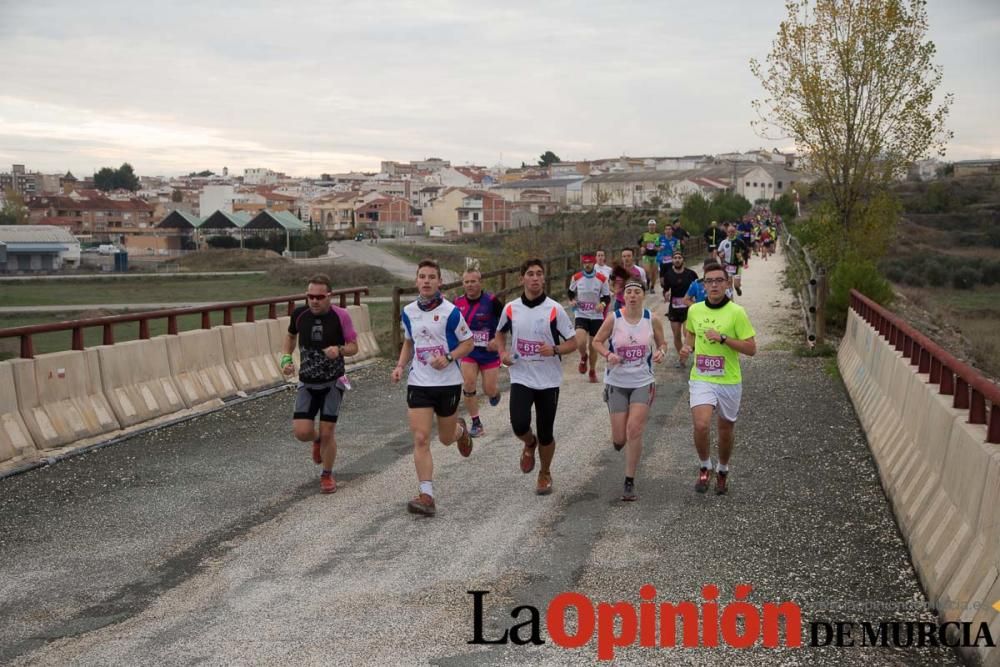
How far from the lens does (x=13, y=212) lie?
150 metres

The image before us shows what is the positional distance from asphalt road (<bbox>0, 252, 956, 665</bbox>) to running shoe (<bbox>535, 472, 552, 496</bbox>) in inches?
5.0

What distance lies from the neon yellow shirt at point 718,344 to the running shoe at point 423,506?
98.3 inches

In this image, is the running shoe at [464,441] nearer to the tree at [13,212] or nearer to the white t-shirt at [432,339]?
the white t-shirt at [432,339]

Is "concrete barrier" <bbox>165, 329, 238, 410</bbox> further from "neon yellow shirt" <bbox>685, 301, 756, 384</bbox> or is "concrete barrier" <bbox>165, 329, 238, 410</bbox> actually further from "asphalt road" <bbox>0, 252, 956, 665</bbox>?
"neon yellow shirt" <bbox>685, 301, 756, 384</bbox>

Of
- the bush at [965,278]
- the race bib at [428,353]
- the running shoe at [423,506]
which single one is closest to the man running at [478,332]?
the race bib at [428,353]

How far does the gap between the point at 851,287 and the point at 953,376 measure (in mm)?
14140

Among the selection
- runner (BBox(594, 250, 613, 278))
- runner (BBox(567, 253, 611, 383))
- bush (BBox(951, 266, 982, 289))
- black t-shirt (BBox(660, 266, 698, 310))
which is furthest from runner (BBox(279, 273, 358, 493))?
bush (BBox(951, 266, 982, 289))

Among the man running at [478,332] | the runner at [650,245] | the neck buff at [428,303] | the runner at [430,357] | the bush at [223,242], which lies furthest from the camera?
the bush at [223,242]

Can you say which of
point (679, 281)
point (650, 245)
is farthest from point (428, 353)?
point (650, 245)

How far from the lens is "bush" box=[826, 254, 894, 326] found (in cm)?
2184

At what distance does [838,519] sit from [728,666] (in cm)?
331

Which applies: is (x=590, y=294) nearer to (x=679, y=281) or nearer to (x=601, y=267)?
(x=601, y=267)

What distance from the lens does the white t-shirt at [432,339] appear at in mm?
8914

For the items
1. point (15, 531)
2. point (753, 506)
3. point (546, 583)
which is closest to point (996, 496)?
point (546, 583)
